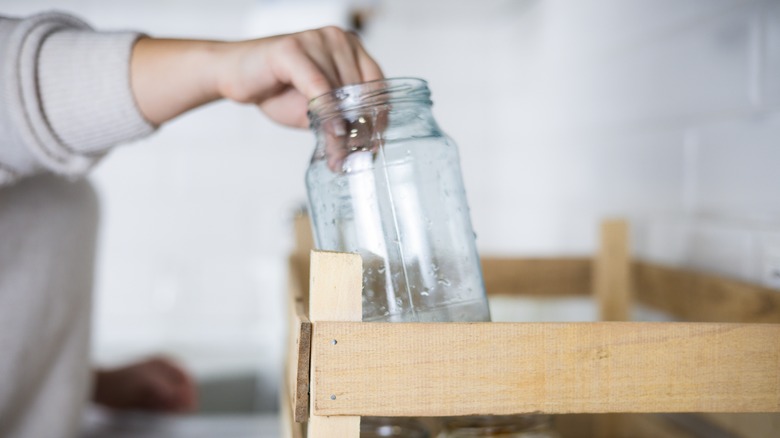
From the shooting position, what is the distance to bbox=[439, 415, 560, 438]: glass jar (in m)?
0.54

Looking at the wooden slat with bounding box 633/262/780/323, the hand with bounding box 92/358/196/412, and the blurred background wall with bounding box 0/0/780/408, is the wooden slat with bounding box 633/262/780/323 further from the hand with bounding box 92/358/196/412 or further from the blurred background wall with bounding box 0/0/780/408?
the hand with bounding box 92/358/196/412

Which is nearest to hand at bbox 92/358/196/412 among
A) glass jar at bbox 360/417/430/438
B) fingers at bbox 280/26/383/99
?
glass jar at bbox 360/417/430/438

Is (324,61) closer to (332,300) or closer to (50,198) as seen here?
(332,300)

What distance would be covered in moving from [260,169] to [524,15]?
2.32 feet

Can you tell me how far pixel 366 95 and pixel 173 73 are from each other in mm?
177

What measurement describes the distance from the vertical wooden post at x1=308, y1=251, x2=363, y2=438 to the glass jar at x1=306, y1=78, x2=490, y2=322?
6 cm

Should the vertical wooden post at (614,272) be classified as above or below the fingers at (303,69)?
below

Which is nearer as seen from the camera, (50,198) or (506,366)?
(506,366)

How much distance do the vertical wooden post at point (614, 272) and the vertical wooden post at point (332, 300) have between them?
0.47 meters

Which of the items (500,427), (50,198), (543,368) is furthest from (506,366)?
(50,198)

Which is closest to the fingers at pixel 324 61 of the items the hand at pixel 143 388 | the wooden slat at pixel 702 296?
the wooden slat at pixel 702 296

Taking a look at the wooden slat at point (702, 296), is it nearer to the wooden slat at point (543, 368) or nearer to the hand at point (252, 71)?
the wooden slat at point (543, 368)

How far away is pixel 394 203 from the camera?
1.45 ft

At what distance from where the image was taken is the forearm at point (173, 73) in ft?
1.80
